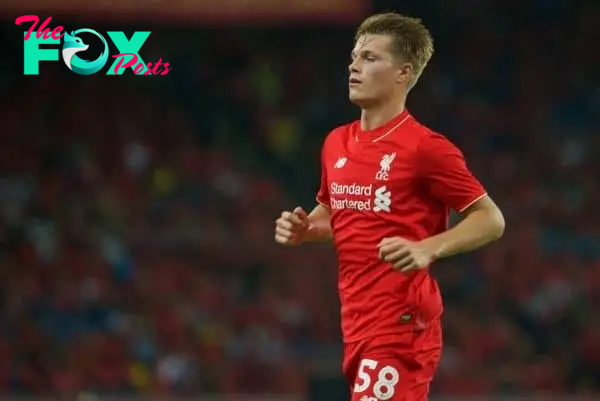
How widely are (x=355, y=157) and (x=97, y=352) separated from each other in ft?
24.2

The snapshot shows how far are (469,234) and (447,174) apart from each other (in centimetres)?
23

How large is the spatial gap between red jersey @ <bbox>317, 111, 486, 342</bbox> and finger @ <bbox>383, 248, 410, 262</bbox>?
36 centimetres

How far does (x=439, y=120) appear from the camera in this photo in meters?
14.5

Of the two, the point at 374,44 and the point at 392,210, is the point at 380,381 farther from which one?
the point at 374,44

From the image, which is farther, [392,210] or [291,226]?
[291,226]

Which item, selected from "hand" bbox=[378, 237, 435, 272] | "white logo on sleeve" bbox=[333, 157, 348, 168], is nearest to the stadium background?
"white logo on sleeve" bbox=[333, 157, 348, 168]

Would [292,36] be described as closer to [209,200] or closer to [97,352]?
[209,200]

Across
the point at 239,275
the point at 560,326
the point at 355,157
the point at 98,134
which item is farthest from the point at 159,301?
→ the point at 355,157

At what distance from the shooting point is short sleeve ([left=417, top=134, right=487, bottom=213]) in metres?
4.28

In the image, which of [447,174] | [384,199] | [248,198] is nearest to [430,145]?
[447,174]

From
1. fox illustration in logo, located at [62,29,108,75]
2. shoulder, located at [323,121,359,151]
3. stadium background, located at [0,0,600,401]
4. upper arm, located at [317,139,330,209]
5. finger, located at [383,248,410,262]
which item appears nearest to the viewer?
finger, located at [383,248,410,262]

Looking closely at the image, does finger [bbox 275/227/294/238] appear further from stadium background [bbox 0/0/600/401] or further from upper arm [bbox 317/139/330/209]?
stadium background [bbox 0/0/600/401]

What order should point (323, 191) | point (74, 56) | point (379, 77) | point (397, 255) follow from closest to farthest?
point (397, 255), point (379, 77), point (323, 191), point (74, 56)

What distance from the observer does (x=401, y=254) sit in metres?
3.95
